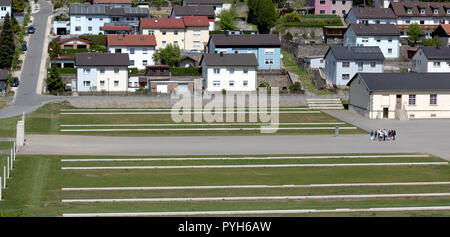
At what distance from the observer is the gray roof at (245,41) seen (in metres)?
81.5

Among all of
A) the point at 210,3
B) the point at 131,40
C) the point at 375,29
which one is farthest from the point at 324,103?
the point at 210,3

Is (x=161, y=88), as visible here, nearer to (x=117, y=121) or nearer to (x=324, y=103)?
(x=117, y=121)

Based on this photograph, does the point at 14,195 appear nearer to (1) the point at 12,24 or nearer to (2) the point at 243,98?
(2) the point at 243,98

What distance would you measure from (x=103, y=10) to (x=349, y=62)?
33.7 m

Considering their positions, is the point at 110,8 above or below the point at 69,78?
above

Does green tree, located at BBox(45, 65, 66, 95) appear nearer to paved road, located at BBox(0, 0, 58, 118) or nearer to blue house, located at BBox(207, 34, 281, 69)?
paved road, located at BBox(0, 0, 58, 118)

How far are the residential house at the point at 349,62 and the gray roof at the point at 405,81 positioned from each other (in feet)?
35.9

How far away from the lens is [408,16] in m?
96.2

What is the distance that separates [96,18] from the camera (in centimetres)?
9131

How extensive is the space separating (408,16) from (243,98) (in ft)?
123

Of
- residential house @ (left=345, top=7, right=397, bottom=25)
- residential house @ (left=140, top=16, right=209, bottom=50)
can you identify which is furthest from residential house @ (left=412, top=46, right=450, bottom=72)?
residential house @ (left=140, top=16, right=209, bottom=50)

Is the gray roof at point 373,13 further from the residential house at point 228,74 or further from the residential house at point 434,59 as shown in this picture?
the residential house at point 228,74
